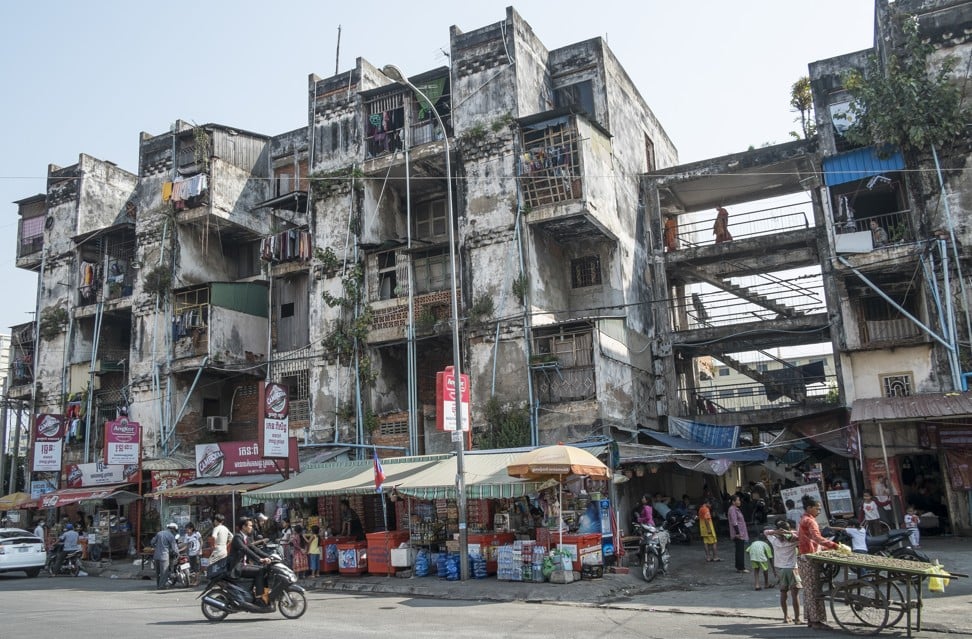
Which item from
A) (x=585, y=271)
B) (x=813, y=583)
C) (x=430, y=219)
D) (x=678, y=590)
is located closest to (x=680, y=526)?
(x=678, y=590)

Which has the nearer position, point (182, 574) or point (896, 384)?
point (182, 574)

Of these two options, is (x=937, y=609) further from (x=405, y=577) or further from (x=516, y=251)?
(x=516, y=251)

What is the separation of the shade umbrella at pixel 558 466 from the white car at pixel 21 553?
53.7 ft

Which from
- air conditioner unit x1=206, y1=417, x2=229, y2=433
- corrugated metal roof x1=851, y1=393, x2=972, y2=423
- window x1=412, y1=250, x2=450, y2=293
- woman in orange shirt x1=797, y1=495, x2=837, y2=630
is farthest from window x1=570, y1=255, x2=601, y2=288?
woman in orange shirt x1=797, y1=495, x2=837, y2=630

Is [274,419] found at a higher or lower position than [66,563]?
higher

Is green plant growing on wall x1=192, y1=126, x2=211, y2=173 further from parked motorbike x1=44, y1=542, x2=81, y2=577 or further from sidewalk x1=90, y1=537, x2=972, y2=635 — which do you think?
sidewalk x1=90, y1=537, x2=972, y2=635

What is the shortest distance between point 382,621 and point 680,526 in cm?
1273

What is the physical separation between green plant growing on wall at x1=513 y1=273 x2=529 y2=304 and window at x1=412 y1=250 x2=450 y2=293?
2884 mm

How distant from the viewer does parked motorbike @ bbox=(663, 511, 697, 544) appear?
22469mm

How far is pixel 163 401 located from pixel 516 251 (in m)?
15.4

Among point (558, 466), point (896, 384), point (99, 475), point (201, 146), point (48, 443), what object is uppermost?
point (201, 146)

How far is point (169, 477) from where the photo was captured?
2816 centimetres

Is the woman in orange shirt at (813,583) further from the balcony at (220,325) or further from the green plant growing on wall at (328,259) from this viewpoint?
the balcony at (220,325)

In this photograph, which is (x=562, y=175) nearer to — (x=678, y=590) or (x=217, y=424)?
(x=678, y=590)
